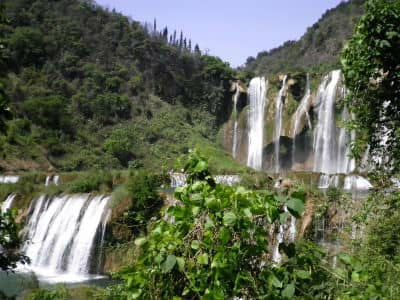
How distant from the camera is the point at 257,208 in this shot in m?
1.61

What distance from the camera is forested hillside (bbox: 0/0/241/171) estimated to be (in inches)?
1400

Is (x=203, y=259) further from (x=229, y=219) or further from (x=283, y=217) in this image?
(x=283, y=217)

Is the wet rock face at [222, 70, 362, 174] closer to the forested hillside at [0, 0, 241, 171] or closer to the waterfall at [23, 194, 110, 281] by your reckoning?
the forested hillside at [0, 0, 241, 171]

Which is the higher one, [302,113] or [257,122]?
[302,113]

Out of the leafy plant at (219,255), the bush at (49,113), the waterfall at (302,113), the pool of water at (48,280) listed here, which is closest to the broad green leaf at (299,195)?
the leafy plant at (219,255)

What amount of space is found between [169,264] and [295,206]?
0.47 m

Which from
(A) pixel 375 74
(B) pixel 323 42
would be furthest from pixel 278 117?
(A) pixel 375 74

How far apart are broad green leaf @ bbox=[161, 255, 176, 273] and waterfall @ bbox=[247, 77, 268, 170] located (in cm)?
3761

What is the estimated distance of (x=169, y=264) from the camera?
1516 millimetres

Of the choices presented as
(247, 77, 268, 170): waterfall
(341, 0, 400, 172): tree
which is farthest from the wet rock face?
(341, 0, 400, 172): tree

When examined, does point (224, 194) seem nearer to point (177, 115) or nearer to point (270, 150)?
point (270, 150)

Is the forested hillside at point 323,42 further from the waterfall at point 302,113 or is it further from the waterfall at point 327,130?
the waterfall at point 327,130

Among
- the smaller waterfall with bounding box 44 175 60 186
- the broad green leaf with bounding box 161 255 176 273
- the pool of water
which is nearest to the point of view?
the broad green leaf with bounding box 161 255 176 273

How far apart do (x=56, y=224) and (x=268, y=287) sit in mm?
15190
